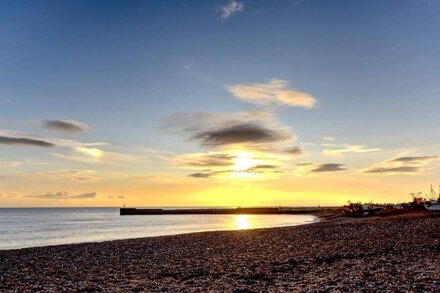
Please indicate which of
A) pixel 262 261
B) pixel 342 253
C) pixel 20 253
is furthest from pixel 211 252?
pixel 20 253

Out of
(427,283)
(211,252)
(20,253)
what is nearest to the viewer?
(427,283)

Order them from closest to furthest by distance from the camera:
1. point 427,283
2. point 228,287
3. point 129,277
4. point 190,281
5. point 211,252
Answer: point 427,283 → point 228,287 → point 190,281 → point 129,277 → point 211,252

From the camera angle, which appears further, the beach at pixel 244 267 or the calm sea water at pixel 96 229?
the calm sea water at pixel 96 229

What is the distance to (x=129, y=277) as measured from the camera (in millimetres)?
A: 19844

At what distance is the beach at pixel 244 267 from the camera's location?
16.2 meters

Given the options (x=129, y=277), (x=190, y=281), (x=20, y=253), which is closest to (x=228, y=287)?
(x=190, y=281)

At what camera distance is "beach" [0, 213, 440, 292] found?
636 inches

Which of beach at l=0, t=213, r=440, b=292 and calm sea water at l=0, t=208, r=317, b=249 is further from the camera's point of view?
calm sea water at l=0, t=208, r=317, b=249

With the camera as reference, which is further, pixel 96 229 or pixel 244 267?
pixel 96 229

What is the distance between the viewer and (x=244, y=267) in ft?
68.5

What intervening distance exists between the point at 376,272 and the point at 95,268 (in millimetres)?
14597

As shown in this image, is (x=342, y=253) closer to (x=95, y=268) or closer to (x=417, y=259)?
(x=417, y=259)

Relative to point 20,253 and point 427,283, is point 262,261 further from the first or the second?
point 20,253

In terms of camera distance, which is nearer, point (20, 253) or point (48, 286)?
point (48, 286)
